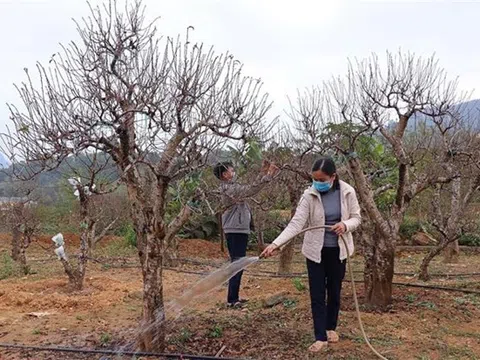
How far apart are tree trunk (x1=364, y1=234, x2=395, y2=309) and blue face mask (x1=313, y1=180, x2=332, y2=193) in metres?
1.48

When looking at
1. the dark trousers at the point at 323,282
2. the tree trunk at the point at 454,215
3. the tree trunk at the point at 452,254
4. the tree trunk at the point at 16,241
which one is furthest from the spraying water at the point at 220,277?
the tree trunk at the point at 452,254

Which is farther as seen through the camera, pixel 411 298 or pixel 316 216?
pixel 411 298

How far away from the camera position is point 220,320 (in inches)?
195

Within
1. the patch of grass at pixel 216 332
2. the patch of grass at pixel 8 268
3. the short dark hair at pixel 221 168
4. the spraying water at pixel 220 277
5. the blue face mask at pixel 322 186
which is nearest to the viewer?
the blue face mask at pixel 322 186

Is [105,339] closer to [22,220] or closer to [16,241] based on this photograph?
[22,220]

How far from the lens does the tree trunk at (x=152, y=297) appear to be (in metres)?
3.88

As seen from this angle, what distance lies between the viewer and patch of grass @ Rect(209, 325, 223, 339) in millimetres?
4480

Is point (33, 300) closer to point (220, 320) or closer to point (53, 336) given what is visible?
point (53, 336)

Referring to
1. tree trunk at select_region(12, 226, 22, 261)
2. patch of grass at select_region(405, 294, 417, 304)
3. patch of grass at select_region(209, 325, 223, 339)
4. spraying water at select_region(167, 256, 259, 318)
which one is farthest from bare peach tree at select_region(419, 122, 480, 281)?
tree trunk at select_region(12, 226, 22, 261)

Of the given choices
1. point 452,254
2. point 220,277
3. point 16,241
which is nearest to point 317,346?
point 220,277

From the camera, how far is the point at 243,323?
190 inches

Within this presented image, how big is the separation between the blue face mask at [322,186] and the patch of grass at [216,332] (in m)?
1.64

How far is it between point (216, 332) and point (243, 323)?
38 cm

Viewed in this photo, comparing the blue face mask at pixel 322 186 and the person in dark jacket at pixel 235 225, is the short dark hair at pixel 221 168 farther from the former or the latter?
the blue face mask at pixel 322 186
